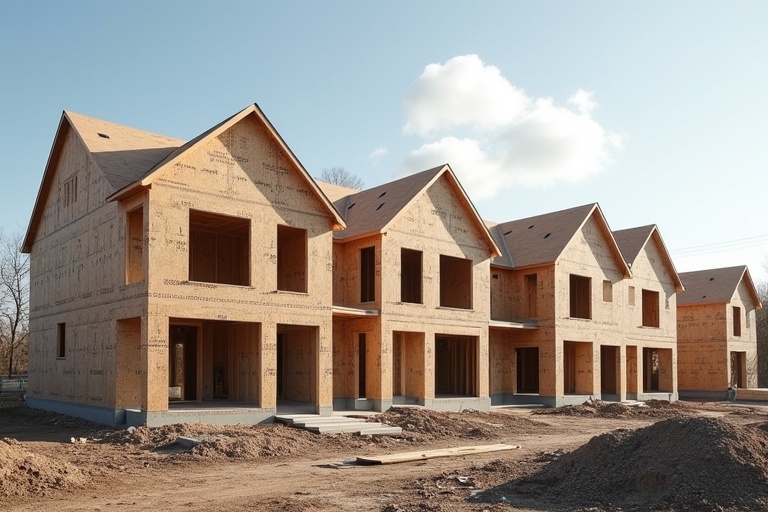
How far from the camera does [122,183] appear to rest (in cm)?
2091

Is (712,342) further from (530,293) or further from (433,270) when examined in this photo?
(433,270)

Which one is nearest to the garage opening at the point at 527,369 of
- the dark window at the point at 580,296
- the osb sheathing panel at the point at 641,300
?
the dark window at the point at 580,296

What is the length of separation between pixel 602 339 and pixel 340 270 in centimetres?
1447

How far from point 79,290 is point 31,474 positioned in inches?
463

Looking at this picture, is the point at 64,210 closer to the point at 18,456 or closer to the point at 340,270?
the point at 340,270

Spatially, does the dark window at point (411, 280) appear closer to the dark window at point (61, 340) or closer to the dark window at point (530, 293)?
the dark window at point (530, 293)

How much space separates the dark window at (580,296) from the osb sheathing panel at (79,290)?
21.7 meters

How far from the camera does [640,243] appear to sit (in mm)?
37781

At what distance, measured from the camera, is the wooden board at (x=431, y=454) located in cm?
1529

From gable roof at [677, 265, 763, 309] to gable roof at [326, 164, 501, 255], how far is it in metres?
21.8

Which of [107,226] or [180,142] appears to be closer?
[107,226]

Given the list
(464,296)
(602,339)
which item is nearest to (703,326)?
(602,339)

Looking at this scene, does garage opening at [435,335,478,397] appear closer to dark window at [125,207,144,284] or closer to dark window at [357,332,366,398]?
dark window at [357,332,366,398]

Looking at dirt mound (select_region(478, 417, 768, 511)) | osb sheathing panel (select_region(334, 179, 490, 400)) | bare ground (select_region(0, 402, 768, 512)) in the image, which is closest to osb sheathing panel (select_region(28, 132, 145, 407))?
bare ground (select_region(0, 402, 768, 512))
